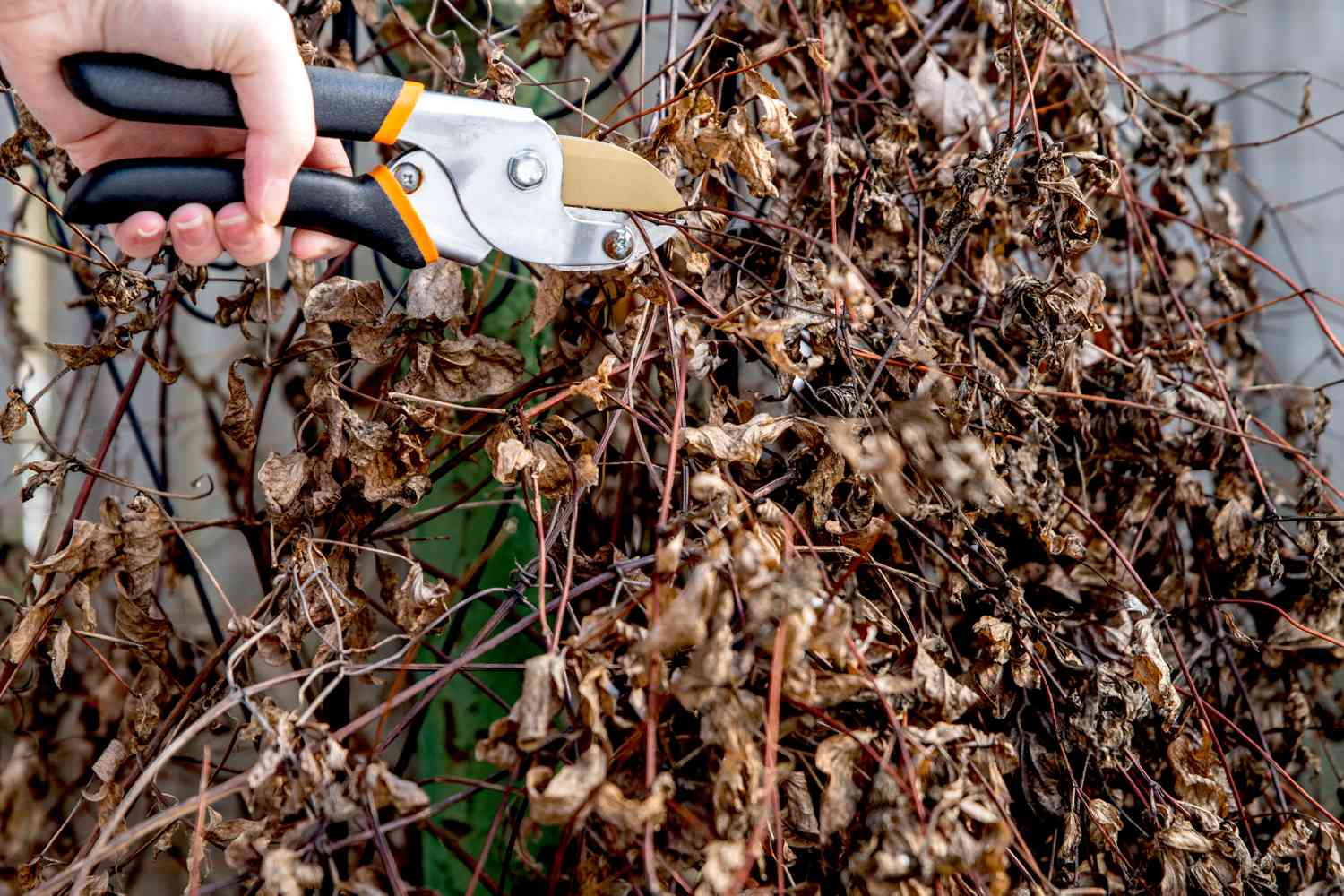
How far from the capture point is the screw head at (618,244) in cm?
78

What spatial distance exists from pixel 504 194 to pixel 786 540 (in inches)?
14.3

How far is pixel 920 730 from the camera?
25.8 inches

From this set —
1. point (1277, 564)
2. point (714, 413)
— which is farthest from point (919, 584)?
point (1277, 564)

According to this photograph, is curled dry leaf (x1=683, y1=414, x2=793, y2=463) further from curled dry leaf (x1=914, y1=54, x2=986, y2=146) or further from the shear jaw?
curled dry leaf (x1=914, y1=54, x2=986, y2=146)

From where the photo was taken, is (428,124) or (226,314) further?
(226,314)

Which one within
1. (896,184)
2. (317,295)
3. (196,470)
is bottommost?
(196,470)

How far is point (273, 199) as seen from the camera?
0.73 metres

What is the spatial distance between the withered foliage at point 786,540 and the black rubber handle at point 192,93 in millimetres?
117

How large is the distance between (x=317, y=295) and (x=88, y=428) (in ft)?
2.50

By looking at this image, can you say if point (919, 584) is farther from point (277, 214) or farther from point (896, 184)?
point (277, 214)

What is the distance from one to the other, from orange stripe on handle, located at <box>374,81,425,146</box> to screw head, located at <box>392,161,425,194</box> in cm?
3

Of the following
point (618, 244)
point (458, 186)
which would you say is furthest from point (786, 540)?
point (458, 186)

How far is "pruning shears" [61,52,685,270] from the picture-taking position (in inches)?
29.0

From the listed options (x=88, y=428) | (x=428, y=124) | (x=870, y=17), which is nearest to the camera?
(x=428, y=124)
